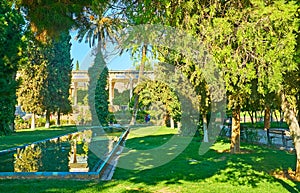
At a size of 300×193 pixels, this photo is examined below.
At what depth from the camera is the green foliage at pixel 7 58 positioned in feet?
14.8

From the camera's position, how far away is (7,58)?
14.9ft

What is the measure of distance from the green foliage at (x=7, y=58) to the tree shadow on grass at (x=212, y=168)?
2.96 meters

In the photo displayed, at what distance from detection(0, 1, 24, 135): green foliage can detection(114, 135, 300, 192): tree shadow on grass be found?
9.71 ft

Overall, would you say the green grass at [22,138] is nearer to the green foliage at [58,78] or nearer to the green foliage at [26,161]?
the green foliage at [26,161]

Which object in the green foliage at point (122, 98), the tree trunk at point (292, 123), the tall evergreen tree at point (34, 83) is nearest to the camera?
the tree trunk at point (292, 123)

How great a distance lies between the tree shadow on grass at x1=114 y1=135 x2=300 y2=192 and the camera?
6641 millimetres

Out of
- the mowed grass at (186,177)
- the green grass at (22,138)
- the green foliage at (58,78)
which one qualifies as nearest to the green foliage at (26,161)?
the mowed grass at (186,177)

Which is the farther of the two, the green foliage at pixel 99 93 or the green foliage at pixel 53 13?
the green foliage at pixel 99 93

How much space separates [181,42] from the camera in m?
5.27

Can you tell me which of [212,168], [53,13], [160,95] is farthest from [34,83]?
[212,168]

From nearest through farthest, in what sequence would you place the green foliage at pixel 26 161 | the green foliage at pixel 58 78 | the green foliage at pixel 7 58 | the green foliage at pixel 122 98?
the green foliage at pixel 7 58 → the green foliage at pixel 26 161 → the green foliage at pixel 58 78 → the green foliage at pixel 122 98

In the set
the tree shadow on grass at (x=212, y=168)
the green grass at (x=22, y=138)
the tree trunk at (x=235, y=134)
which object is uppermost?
the tree trunk at (x=235, y=134)

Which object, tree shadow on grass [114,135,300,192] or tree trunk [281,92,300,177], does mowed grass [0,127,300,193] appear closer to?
tree shadow on grass [114,135,300,192]

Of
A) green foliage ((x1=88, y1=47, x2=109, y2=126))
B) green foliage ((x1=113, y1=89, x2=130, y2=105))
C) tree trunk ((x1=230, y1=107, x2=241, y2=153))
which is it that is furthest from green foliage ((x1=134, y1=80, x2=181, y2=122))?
green foliage ((x1=113, y1=89, x2=130, y2=105))
